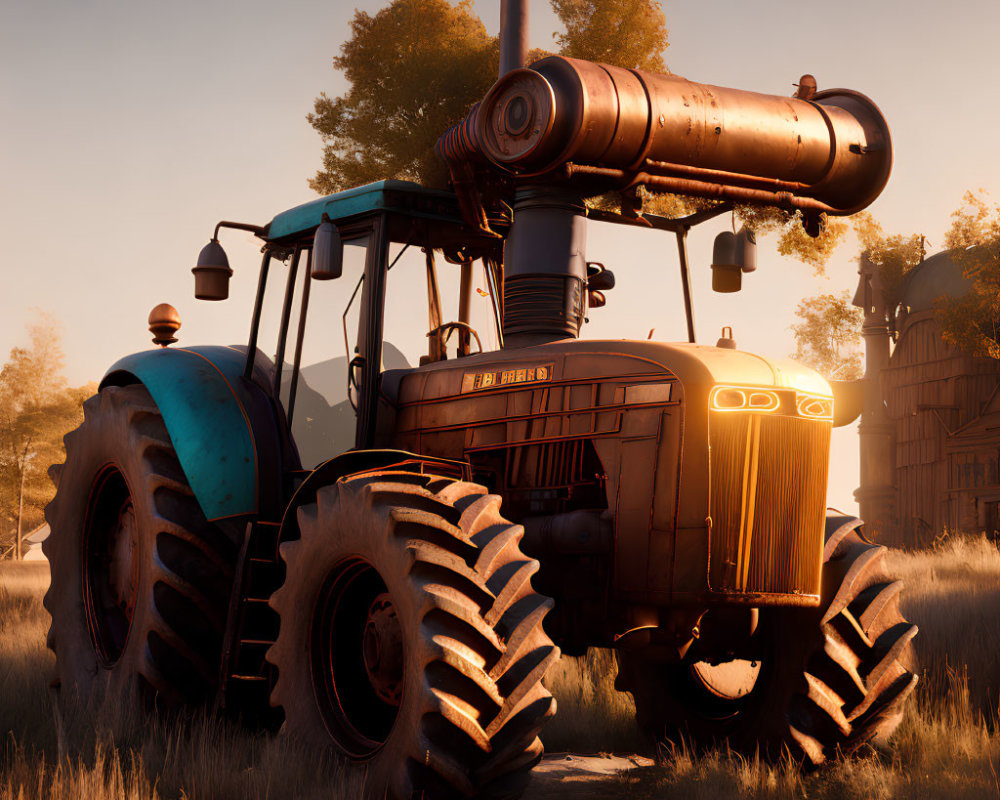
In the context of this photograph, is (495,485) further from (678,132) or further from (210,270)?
(210,270)

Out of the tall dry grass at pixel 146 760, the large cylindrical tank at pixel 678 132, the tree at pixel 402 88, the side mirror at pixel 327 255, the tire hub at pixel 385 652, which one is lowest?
the tall dry grass at pixel 146 760

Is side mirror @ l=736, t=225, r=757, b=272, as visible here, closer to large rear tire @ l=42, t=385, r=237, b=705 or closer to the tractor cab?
the tractor cab

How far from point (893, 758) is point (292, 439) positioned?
3.63 meters

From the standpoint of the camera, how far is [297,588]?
4781 mm

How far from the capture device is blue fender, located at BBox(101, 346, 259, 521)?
19.0ft

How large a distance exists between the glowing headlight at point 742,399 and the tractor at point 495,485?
0.02m

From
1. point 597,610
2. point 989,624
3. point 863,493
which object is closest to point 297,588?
point 597,610

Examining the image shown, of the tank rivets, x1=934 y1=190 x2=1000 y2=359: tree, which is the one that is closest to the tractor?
the tank rivets

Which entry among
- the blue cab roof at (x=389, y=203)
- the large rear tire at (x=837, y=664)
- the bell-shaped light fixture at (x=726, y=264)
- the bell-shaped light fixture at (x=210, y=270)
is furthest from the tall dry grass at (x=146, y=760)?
the bell-shaped light fixture at (x=726, y=264)

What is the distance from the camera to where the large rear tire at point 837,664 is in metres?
5.16

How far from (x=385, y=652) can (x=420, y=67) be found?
16.6 meters

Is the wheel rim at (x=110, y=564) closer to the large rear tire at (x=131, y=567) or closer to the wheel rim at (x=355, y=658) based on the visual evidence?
the large rear tire at (x=131, y=567)

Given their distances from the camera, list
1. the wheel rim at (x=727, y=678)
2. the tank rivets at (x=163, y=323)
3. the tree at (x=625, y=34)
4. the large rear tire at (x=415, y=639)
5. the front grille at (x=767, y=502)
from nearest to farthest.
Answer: the large rear tire at (x=415, y=639) → the front grille at (x=767, y=502) → the wheel rim at (x=727, y=678) → the tank rivets at (x=163, y=323) → the tree at (x=625, y=34)

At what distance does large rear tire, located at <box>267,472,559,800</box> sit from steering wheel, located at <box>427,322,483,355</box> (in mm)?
1619
